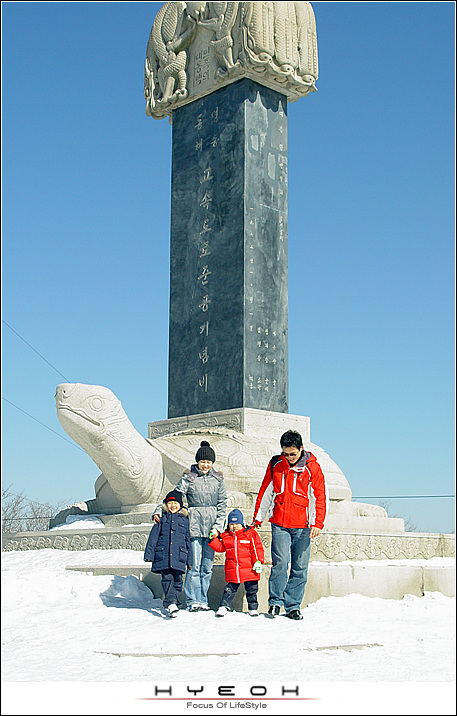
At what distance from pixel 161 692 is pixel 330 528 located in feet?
17.1

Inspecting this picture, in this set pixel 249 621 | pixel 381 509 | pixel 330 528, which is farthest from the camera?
pixel 381 509

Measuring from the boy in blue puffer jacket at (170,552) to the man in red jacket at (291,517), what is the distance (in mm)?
492

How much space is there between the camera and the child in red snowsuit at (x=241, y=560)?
528cm

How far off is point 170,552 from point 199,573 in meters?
0.27

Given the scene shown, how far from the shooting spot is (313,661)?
12.9 feet

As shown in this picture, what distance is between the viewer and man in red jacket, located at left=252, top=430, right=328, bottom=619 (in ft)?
17.2

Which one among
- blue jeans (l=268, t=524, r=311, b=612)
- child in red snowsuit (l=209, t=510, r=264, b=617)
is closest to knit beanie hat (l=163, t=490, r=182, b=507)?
child in red snowsuit (l=209, t=510, r=264, b=617)

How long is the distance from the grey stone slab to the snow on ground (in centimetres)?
414

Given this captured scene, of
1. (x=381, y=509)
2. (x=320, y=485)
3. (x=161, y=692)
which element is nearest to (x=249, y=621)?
Result: (x=320, y=485)

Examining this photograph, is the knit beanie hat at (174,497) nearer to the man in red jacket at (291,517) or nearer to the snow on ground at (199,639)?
the man in red jacket at (291,517)

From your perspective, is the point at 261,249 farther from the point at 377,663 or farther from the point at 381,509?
the point at 377,663

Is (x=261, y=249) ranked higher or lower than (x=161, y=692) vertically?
higher

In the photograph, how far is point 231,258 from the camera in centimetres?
1038

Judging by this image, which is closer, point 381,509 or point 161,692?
point 161,692
